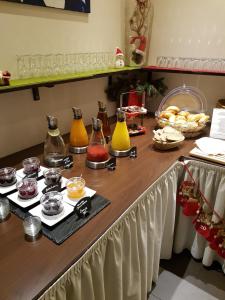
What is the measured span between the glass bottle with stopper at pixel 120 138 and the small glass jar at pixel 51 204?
0.51 meters

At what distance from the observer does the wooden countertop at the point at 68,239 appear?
2.03 ft

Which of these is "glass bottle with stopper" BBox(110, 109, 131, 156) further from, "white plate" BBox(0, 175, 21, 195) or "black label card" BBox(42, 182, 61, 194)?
"white plate" BBox(0, 175, 21, 195)

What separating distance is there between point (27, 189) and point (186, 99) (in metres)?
1.44

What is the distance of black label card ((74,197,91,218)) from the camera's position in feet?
2.72

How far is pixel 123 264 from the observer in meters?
1.01

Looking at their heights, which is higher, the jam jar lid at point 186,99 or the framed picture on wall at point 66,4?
the framed picture on wall at point 66,4

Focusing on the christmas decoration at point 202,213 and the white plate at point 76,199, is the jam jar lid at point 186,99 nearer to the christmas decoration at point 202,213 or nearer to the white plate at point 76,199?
the christmas decoration at point 202,213

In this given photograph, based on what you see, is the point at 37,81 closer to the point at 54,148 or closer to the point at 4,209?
the point at 54,148

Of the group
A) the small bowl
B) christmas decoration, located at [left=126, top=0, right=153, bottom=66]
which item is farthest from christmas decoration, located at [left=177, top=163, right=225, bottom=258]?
christmas decoration, located at [left=126, top=0, right=153, bottom=66]

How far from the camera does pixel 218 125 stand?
1.54 m

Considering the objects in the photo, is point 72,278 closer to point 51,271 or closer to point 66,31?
point 51,271

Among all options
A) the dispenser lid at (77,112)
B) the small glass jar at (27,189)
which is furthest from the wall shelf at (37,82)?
the small glass jar at (27,189)

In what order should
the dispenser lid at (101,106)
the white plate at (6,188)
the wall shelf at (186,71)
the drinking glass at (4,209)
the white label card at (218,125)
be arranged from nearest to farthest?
the drinking glass at (4,209) → the white plate at (6,188) → the dispenser lid at (101,106) → the white label card at (218,125) → the wall shelf at (186,71)

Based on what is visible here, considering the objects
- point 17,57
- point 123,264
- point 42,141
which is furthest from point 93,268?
point 17,57
